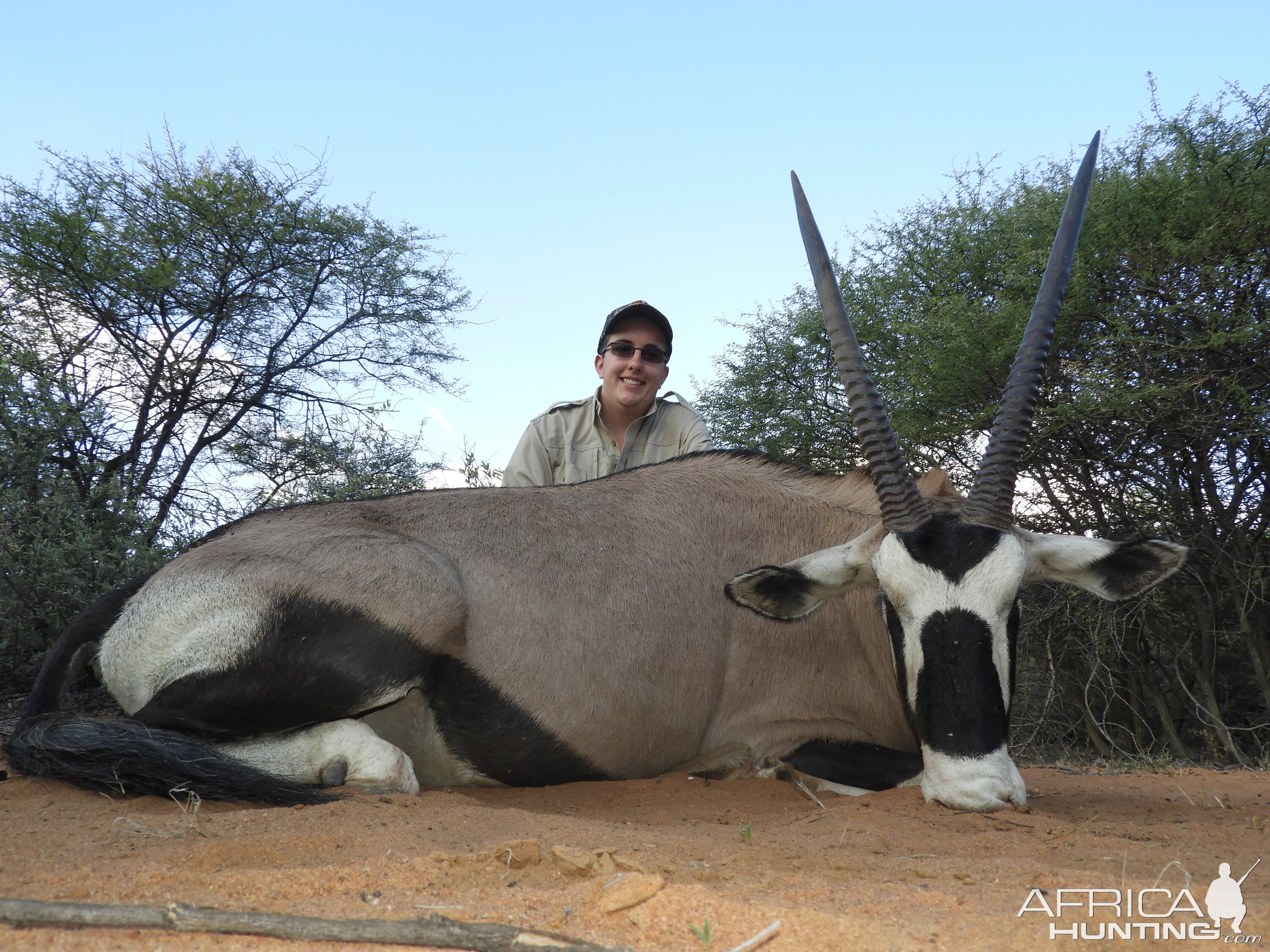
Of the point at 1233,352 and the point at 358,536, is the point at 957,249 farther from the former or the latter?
the point at 358,536

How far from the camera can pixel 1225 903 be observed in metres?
2.27

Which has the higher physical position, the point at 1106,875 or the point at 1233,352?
the point at 1233,352

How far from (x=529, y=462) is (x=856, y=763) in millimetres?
4061

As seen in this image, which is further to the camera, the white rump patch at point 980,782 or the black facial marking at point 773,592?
the black facial marking at point 773,592

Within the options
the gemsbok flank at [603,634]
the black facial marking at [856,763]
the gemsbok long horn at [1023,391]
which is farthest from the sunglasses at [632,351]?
the black facial marking at [856,763]

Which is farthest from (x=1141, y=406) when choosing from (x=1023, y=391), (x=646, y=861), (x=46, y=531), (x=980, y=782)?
(x=46, y=531)

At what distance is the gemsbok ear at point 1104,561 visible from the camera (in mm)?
4434

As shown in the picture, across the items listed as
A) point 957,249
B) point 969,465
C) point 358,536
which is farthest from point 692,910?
point 957,249

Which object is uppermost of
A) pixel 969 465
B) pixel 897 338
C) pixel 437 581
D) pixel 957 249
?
pixel 957 249

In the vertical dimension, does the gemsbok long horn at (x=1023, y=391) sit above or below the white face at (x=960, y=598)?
above

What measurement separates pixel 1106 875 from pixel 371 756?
2.82m

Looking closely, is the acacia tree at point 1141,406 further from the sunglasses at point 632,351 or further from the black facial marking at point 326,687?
the black facial marking at point 326,687

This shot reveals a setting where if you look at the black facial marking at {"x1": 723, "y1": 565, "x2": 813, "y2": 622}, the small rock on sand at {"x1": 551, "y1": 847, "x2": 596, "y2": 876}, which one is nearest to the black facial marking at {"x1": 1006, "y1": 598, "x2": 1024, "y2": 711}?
the black facial marking at {"x1": 723, "y1": 565, "x2": 813, "y2": 622}

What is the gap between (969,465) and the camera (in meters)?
10.4
